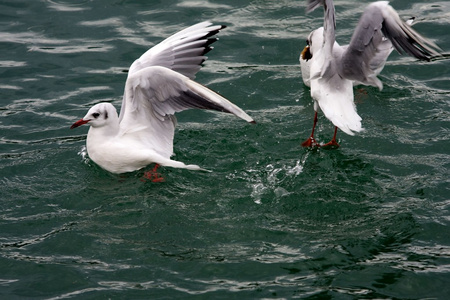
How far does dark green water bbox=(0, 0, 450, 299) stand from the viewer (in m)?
5.27

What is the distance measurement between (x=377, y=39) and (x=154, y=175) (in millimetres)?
2592

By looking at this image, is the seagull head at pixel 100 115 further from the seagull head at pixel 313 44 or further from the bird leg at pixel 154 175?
the seagull head at pixel 313 44

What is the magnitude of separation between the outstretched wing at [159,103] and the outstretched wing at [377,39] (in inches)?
66.4

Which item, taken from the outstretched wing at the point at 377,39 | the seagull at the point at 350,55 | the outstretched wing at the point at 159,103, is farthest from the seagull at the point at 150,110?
the outstretched wing at the point at 377,39

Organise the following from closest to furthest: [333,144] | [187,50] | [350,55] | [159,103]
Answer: [159,103] → [350,55] → [187,50] → [333,144]

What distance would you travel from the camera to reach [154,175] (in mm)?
6836

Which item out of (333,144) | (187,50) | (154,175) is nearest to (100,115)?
(154,175)

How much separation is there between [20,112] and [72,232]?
9.56 ft

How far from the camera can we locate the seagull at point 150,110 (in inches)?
248

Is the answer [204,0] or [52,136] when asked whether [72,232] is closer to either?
[52,136]

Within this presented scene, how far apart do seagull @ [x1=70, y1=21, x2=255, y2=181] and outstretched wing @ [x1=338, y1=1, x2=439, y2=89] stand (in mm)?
1489

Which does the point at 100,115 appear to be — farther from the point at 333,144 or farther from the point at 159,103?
the point at 333,144

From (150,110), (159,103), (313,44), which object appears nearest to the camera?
(159,103)

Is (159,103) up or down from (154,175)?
up
